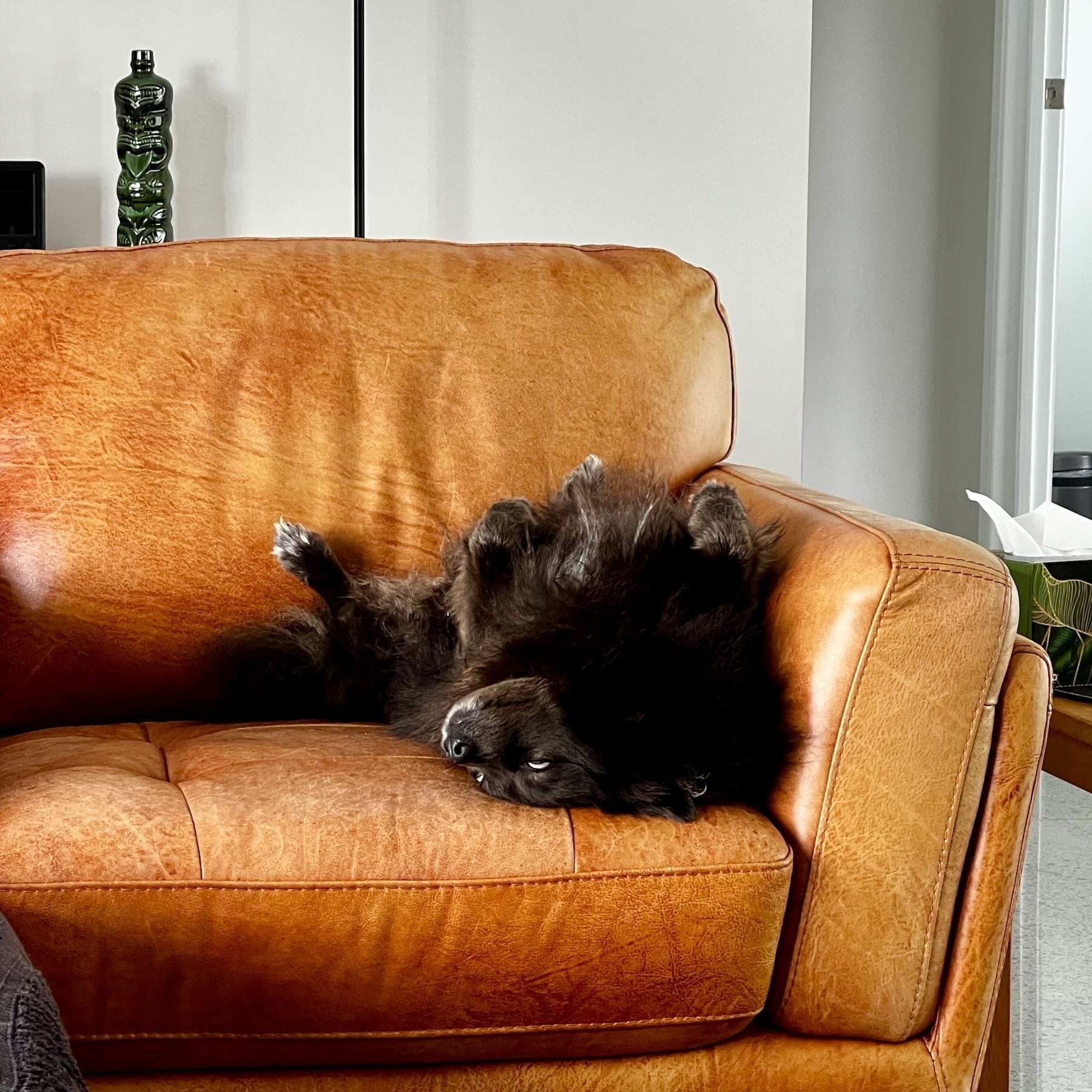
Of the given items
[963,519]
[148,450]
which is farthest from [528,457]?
[963,519]

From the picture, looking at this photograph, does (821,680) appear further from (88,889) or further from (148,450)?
(148,450)

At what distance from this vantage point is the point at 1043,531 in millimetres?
1853

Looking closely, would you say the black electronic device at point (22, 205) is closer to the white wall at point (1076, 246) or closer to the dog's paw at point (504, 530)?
the dog's paw at point (504, 530)

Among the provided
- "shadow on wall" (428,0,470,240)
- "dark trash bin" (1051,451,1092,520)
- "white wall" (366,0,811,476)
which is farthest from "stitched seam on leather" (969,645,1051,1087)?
"dark trash bin" (1051,451,1092,520)

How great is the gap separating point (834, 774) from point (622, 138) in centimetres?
236

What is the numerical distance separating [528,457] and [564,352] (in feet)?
0.56

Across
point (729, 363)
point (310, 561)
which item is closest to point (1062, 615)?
point (729, 363)

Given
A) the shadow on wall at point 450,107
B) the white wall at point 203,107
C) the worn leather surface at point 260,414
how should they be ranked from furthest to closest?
1. the shadow on wall at point 450,107
2. the white wall at point 203,107
3. the worn leather surface at point 260,414

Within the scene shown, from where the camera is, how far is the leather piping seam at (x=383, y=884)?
1183 mm

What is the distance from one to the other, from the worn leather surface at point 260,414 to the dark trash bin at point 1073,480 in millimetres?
2360

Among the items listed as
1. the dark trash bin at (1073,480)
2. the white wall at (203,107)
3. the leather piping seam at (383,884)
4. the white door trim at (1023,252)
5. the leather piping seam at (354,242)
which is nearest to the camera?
the leather piping seam at (383,884)

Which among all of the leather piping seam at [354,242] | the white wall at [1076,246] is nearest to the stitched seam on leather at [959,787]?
the leather piping seam at [354,242]

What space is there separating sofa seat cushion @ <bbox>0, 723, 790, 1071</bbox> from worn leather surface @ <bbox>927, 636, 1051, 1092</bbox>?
0.21 m

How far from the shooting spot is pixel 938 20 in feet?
13.8
